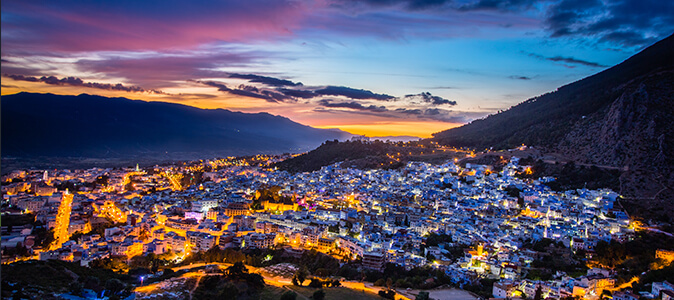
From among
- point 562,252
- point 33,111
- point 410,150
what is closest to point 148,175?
point 410,150

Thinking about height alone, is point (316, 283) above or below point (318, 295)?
below

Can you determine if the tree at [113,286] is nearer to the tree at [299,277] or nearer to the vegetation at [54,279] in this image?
the vegetation at [54,279]

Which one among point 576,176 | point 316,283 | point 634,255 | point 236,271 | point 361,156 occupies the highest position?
point 576,176

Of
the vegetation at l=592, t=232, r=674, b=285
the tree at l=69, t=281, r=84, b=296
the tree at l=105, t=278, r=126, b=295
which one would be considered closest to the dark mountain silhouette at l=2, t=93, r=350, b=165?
the tree at l=69, t=281, r=84, b=296

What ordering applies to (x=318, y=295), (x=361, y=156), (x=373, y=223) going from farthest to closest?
1. (x=361, y=156)
2. (x=373, y=223)
3. (x=318, y=295)

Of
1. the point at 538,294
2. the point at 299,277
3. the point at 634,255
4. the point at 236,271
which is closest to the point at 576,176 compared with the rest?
the point at 634,255

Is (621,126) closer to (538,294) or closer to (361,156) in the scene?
(538,294)

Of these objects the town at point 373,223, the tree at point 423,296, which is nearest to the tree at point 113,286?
the town at point 373,223
